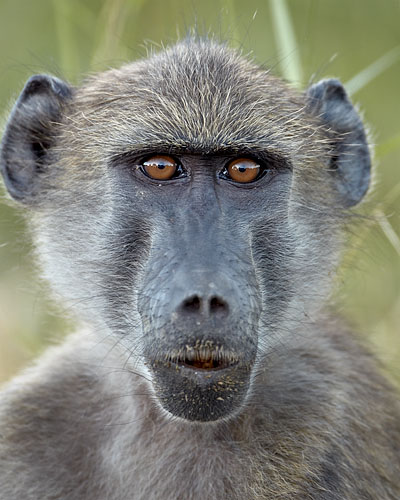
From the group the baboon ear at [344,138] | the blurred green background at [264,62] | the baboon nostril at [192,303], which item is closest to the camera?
the baboon nostril at [192,303]

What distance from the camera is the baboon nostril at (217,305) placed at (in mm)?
3846

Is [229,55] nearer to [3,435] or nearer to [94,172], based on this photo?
[94,172]

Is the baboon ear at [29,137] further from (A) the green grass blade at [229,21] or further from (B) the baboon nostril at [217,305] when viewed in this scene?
(B) the baboon nostril at [217,305]

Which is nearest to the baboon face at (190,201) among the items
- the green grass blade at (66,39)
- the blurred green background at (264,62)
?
the blurred green background at (264,62)

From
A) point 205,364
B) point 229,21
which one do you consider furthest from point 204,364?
point 229,21

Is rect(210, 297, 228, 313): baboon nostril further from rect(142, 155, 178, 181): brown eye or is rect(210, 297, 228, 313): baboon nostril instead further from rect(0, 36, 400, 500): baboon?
rect(142, 155, 178, 181): brown eye

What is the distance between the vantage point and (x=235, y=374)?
3.97 meters

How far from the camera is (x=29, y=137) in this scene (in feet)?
16.6

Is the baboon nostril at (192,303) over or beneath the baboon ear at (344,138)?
beneath

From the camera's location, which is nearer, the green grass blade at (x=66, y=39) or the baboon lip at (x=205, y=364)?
the baboon lip at (x=205, y=364)

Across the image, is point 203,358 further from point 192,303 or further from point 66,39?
point 66,39

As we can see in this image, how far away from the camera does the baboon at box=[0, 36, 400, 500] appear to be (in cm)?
418

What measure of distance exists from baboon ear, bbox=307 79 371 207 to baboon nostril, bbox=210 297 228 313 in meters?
1.50

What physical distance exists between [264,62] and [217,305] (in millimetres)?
2795
